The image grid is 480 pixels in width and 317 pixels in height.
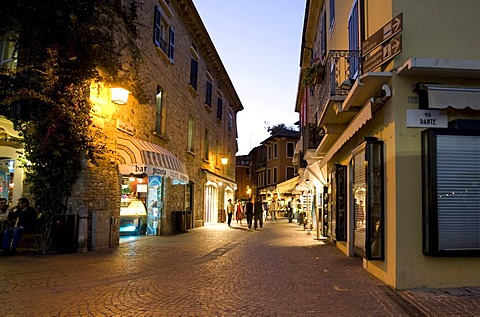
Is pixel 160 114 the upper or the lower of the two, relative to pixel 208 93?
lower

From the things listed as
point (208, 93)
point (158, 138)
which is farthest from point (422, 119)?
point (208, 93)

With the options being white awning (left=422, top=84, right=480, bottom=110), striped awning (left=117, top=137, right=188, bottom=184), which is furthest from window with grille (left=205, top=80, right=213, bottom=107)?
white awning (left=422, top=84, right=480, bottom=110)

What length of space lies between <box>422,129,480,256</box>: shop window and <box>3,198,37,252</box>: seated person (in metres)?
9.13

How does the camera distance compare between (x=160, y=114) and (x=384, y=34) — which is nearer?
(x=384, y=34)

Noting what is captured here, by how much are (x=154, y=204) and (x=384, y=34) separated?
1173 centimetres

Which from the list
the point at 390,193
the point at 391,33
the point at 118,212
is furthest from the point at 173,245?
the point at 391,33

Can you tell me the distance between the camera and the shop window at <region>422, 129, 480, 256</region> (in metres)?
6.66

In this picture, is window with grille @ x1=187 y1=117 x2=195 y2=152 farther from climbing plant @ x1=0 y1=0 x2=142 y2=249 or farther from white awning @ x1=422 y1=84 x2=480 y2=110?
white awning @ x1=422 y1=84 x2=480 y2=110

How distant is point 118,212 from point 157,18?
7.76 meters

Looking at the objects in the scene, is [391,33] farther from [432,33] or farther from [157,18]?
[157,18]

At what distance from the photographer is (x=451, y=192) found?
6.77 m

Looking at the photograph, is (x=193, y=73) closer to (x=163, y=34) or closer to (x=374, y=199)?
(x=163, y=34)

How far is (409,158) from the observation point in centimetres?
687

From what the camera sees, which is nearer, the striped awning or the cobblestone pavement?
the cobblestone pavement
